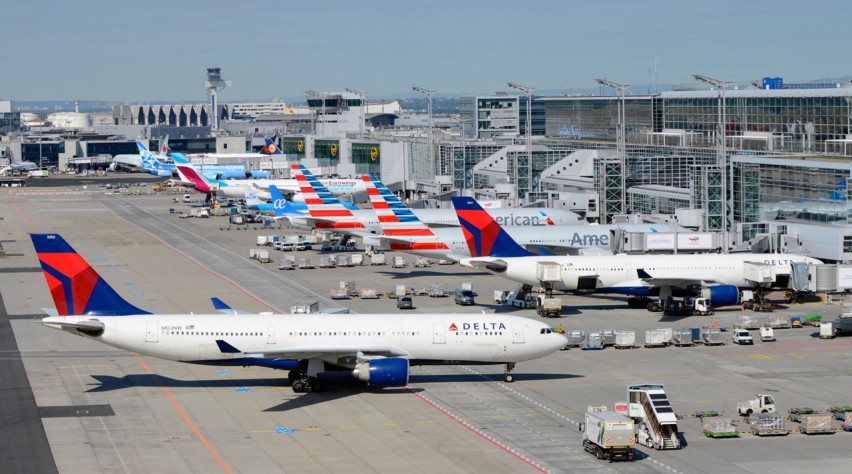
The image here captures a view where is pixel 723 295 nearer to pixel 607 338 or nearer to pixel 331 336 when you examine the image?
pixel 607 338

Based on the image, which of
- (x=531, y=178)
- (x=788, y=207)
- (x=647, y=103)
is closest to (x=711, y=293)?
(x=788, y=207)

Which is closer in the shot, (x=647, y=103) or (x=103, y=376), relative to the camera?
(x=103, y=376)

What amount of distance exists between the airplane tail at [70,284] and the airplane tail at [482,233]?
35661 millimetres

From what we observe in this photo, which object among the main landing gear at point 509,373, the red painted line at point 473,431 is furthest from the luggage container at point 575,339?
the red painted line at point 473,431

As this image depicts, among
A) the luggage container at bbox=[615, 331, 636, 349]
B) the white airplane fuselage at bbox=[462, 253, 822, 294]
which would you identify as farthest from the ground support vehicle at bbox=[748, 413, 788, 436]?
the white airplane fuselage at bbox=[462, 253, 822, 294]

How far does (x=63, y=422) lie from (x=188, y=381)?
398 inches

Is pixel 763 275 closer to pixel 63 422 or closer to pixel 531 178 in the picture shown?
pixel 63 422

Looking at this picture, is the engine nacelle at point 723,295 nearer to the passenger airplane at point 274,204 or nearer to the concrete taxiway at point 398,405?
the concrete taxiway at point 398,405

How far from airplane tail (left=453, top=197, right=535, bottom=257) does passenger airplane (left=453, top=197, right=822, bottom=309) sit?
0.08 m

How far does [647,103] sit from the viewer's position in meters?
179

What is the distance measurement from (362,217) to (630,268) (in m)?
42.8

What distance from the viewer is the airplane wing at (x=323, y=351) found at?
57094 mm

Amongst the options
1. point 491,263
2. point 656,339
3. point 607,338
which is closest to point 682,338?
point 656,339

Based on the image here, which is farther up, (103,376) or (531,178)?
(531,178)
